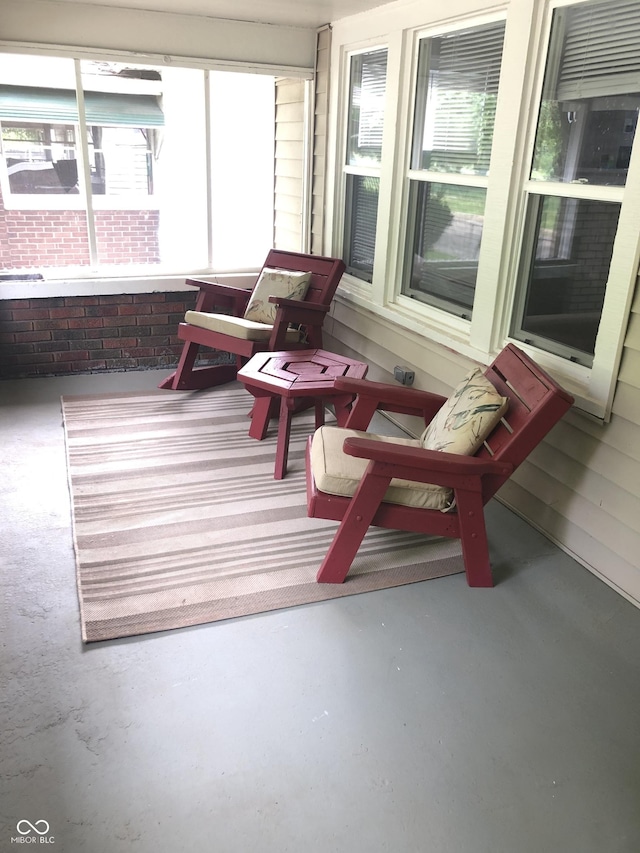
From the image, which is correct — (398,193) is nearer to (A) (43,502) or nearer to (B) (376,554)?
(B) (376,554)

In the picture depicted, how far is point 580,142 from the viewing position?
2457mm

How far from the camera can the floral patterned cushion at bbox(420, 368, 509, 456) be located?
2348 mm

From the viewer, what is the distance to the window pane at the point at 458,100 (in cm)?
295

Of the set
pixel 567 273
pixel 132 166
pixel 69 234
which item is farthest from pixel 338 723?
pixel 69 234

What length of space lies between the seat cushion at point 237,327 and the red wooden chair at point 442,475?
1.43m

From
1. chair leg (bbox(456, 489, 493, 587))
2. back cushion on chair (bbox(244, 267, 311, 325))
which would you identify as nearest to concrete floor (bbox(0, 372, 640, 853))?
chair leg (bbox(456, 489, 493, 587))

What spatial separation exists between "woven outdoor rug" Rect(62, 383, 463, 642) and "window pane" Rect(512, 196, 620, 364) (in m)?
0.93

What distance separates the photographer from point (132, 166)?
17.7ft

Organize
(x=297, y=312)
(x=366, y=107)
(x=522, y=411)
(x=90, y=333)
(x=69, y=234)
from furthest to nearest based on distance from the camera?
(x=69, y=234), (x=90, y=333), (x=366, y=107), (x=297, y=312), (x=522, y=411)

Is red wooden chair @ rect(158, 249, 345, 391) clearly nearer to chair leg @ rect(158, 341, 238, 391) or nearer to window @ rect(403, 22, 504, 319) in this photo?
chair leg @ rect(158, 341, 238, 391)

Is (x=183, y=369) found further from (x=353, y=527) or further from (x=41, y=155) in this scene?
(x=353, y=527)

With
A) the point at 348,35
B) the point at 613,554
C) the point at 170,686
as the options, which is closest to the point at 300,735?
the point at 170,686

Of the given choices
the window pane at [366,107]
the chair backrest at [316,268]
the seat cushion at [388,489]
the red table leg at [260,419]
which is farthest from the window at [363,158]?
the seat cushion at [388,489]

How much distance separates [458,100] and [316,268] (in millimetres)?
1344
